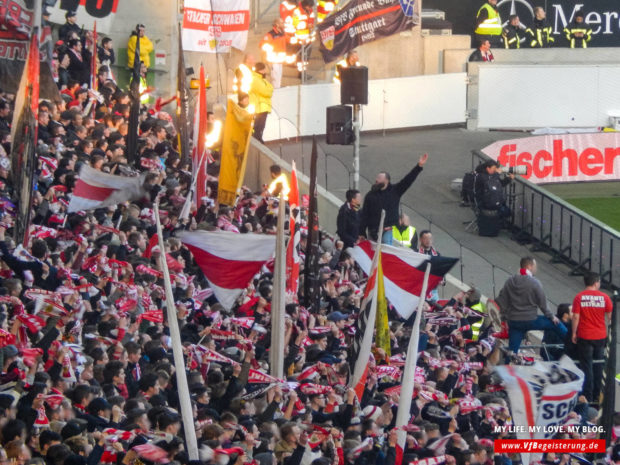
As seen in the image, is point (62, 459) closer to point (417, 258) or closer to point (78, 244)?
point (78, 244)

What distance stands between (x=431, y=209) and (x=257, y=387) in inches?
509

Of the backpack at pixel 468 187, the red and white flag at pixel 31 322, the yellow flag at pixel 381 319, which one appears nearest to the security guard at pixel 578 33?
the backpack at pixel 468 187

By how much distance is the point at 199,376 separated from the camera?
1396 centimetres

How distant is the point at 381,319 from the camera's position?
1641cm

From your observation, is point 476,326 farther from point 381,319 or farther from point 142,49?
point 142,49

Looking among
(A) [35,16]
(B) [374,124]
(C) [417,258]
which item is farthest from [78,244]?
(B) [374,124]

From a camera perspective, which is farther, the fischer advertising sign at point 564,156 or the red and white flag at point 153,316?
the fischer advertising sign at point 564,156

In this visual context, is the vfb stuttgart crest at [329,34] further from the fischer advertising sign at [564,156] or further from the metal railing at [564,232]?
the metal railing at [564,232]

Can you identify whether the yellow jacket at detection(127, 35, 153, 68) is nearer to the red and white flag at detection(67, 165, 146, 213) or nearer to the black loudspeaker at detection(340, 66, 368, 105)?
the black loudspeaker at detection(340, 66, 368, 105)

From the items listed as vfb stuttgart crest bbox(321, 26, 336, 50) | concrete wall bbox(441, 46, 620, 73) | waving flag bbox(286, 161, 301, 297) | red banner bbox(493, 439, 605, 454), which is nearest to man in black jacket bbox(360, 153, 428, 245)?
waving flag bbox(286, 161, 301, 297)

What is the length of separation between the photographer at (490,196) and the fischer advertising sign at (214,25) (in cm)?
512

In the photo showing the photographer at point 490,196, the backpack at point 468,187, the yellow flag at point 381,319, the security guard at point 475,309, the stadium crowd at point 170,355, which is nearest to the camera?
the stadium crowd at point 170,355

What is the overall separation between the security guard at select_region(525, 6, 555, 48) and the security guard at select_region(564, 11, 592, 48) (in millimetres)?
678

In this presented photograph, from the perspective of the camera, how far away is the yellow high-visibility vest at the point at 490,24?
3456 centimetres
